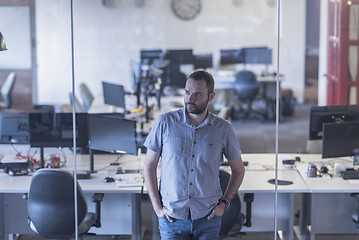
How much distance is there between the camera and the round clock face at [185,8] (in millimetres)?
12602

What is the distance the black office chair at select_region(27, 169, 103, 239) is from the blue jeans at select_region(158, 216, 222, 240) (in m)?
1.29

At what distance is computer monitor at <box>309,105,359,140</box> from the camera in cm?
613

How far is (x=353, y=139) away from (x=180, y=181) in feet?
8.45

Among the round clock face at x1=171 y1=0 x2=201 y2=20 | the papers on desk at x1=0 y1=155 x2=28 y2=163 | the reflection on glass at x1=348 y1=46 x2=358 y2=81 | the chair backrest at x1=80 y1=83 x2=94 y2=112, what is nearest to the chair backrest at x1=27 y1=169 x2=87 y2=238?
the papers on desk at x1=0 y1=155 x2=28 y2=163

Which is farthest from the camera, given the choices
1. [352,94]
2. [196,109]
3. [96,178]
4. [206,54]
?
[206,54]

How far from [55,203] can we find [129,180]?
0.83 metres

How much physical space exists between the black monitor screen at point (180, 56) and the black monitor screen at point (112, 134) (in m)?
5.07

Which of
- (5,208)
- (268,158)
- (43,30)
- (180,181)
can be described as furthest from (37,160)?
(43,30)

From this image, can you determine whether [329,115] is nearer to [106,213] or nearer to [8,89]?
[106,213]

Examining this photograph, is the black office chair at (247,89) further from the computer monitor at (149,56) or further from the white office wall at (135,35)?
the computer monitor at (149,56)

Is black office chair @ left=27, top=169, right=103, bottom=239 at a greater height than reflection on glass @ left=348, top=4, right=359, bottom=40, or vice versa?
reflection on glass @ left=348, top=4, right=359, bottom=40

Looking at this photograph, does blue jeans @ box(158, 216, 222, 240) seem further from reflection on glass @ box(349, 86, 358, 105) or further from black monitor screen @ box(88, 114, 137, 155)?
reflection on glass @ box(349, 86, 358, 105)

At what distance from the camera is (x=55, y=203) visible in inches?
200

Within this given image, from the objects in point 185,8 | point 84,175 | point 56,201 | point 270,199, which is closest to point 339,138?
point 270,199
